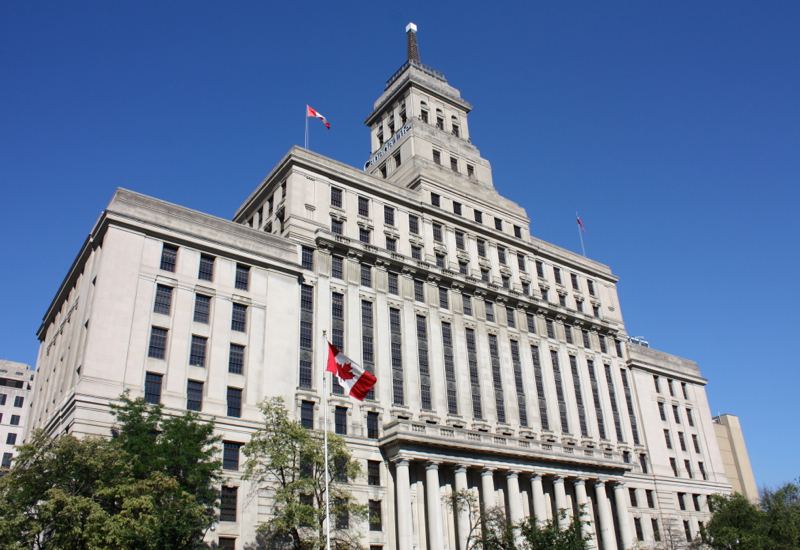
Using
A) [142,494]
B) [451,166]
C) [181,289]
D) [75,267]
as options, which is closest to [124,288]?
[181,289]

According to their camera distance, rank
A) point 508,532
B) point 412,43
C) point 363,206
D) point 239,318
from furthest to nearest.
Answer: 1. point 412,43
2. point 363,206
3. point 239,318
4. point 508,532

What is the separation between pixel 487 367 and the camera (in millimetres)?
74125

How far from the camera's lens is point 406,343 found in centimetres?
6838

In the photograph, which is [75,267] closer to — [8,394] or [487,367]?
[487,367]

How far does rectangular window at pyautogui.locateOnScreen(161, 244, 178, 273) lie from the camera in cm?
5750

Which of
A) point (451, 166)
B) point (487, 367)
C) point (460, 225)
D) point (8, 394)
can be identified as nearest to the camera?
point (487, 367)

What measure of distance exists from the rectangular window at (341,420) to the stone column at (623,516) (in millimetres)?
32356

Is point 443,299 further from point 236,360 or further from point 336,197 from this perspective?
point 236,360

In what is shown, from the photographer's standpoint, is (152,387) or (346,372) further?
(152,387)

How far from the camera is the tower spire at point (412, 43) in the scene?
358ft

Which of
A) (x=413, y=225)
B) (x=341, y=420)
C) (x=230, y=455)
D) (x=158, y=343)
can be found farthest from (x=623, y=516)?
(x=158, y=343)

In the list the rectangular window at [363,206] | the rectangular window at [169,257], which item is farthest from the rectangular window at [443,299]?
the rectangular window at [169,257]

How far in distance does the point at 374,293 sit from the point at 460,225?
1787 centimetres

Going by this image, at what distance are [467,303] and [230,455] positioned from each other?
111ft
